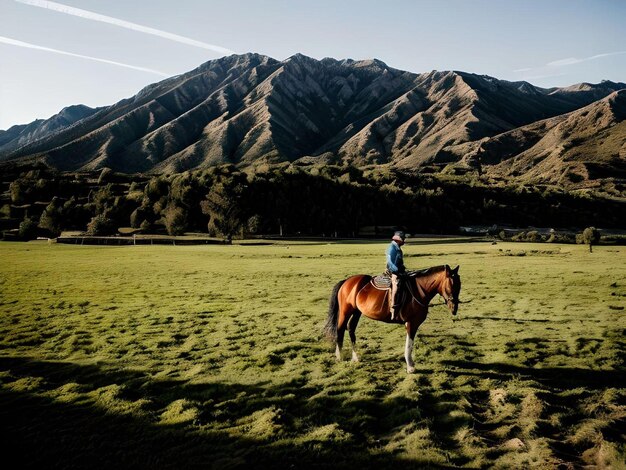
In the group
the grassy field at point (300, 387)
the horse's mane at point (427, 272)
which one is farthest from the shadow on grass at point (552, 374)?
the horse's mane at point (427, 272)

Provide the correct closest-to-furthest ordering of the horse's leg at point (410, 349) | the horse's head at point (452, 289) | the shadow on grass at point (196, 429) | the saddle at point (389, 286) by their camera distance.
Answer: the shadow on grass at point (196, 429) → the horse's leg at point (410, 349) → the horse's head at point (452, 289) → the saddle at point (389, 286)

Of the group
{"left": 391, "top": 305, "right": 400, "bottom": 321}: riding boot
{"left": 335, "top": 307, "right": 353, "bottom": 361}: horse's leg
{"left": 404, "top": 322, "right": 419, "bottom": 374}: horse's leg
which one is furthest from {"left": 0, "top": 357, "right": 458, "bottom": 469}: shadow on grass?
{"left": 391, "top": 305, "right": 400, "bottom": 321}: riding boot

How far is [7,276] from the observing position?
34.0 meters

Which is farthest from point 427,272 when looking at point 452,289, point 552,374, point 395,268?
point 552,374

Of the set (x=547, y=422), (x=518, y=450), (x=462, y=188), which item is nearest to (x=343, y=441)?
(x=518, y=450)

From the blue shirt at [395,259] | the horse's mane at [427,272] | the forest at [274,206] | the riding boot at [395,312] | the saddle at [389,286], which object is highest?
the forest at [274,206]

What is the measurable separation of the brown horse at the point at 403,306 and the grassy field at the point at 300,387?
989mm

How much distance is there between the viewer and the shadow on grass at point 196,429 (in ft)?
24.7

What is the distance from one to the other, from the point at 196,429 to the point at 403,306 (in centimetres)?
747

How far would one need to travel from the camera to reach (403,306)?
42.3ft

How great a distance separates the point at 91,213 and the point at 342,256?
97716 millimetres

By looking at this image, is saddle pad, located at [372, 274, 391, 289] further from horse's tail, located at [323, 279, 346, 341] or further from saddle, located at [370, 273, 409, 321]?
horse's tail, located at [323, 279, 346, 341]

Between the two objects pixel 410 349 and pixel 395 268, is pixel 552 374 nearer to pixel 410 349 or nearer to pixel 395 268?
pixel 410 349

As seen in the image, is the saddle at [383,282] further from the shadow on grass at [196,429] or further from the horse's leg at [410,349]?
the shadow on grass at [196,429]
